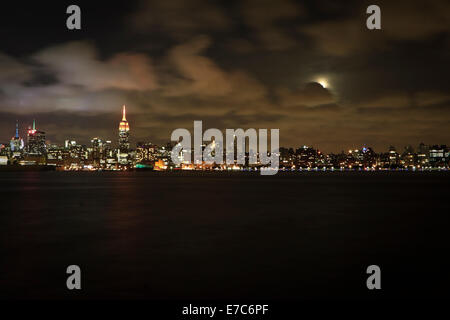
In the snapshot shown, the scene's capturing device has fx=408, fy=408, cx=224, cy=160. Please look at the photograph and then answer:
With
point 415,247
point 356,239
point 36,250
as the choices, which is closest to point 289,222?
point 356,239

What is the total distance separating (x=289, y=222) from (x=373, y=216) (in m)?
8.76

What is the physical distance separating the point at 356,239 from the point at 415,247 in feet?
10.4

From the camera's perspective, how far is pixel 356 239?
885 inches

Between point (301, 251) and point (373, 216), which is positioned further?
point (373, 216)
